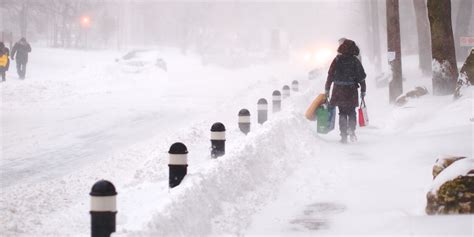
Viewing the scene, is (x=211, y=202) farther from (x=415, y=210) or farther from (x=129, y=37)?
(x=129, y=37)

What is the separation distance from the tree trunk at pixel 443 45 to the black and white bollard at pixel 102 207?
40.5ft

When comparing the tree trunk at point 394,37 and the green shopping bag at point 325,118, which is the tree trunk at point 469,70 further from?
the tree trunk at point 394,37

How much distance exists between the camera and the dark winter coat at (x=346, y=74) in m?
11.8

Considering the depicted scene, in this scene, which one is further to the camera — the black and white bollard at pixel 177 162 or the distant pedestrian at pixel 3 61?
the distant pedestrian at pixel 3 61

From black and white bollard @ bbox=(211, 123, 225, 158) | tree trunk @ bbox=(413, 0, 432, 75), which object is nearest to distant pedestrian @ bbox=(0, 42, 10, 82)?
tree trunk @ bbox=(413, 0, 432, 75)

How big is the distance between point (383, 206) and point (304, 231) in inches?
49.5

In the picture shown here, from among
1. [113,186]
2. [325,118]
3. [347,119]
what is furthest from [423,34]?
[113,186]

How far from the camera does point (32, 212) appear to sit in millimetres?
6668

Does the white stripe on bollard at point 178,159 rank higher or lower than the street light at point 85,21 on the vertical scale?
lower

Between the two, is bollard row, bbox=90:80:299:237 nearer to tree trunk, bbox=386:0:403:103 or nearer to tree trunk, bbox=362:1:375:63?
tree trunk, bbox=386:0:403:103

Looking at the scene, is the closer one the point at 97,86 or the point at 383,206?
the point at 383,206

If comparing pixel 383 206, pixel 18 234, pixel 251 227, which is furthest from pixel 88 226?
pixel 383 206

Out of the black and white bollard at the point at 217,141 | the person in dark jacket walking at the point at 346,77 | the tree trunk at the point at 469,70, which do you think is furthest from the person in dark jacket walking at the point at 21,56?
the black and white bollard at the point at 217,141

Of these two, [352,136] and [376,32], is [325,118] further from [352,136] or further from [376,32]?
[376,32]
